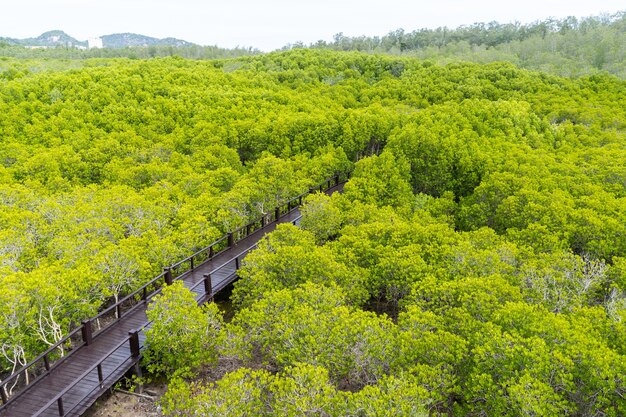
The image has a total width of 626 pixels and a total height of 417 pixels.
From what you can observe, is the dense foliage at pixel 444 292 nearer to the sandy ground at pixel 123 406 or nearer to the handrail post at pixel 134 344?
the sandy ground at pixel 123 406

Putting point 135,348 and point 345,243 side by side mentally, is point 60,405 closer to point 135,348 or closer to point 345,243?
point 135,348

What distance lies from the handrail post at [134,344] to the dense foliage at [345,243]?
3.06ft

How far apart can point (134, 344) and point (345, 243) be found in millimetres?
8471

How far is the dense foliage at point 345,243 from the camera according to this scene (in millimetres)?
10234

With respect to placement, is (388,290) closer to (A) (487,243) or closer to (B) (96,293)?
(A) (487,243)

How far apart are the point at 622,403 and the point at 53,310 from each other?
14.5 m

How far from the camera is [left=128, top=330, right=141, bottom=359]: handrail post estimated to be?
12.4 m

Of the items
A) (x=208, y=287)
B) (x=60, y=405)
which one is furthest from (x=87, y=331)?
(x=208, y=287)

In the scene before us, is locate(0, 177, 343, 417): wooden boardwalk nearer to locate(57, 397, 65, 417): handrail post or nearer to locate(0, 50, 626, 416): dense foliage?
locate(57, 397, 65, 417): handrail post

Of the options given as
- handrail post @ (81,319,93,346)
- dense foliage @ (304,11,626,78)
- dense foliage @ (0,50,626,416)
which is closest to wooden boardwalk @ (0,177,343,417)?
handrail post @ (81,319,93,346)

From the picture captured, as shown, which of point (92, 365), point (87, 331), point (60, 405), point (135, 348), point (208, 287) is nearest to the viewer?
point (60, 405)

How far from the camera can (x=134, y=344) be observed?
12477 millimetres

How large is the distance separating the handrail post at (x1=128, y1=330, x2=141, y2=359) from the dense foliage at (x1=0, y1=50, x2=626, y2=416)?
3.06 ft

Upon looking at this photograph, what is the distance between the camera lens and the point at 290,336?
11.7 m
